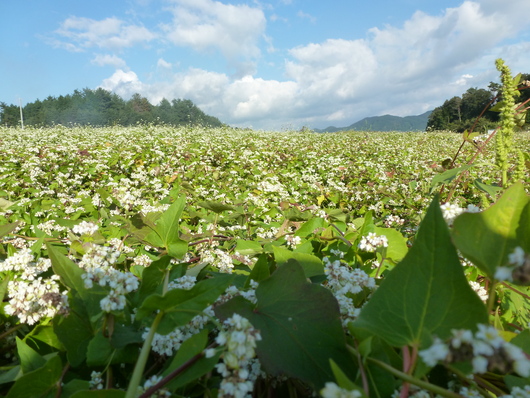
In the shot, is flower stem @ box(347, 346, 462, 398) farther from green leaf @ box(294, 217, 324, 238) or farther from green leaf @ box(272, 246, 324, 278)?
green leaf @ box(294, 217, 324, 238)

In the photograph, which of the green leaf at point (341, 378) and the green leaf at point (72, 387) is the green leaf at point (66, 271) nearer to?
the green leaf at point (72, 387)

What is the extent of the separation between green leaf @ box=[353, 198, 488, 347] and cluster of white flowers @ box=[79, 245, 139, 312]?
47cm

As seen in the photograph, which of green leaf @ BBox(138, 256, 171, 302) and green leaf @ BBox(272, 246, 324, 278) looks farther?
green leaf @ BBox(272, 246, 324, 278)

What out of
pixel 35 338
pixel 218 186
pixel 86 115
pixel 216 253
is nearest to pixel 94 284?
pixel 35 338

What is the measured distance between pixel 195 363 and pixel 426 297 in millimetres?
418

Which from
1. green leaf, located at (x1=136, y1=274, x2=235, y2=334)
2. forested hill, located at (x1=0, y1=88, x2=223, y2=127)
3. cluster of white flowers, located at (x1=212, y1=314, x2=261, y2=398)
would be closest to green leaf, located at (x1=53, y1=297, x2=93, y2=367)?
green leaf, located at (x1=136, y1=274, x2=235, y2=334)

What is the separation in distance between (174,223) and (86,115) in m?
57.1

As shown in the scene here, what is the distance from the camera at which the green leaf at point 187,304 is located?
2.05 ft

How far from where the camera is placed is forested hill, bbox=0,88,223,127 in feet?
172

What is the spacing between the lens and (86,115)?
5072cm

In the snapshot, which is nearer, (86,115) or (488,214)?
(488,214)

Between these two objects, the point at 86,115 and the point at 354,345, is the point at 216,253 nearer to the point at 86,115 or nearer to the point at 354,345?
the point at 354,345

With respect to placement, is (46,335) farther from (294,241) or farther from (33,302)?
(294,241)

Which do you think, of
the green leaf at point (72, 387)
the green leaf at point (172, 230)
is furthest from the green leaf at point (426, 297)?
the green leaf at point (172, 230)
